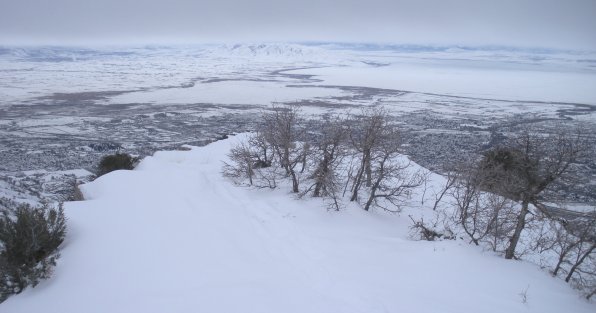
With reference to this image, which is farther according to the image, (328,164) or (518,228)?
(328,164)

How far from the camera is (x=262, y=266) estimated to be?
37.5 ft

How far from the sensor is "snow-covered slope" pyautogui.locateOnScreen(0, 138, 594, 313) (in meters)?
9.52

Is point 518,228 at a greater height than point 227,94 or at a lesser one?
lesser

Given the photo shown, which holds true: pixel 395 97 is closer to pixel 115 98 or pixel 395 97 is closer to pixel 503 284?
pixel 115 98

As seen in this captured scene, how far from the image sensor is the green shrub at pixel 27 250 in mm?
10414

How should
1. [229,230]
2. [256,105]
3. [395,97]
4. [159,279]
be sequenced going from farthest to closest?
[395,97] < [256,105] < [229,230] < [159,279]

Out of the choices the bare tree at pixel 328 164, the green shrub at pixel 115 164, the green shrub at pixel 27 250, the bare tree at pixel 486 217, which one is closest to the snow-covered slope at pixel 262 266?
the green shrub at pixel 27 250

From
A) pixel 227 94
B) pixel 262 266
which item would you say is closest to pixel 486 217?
pixel 262 266

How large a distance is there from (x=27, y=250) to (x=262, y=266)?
747cm

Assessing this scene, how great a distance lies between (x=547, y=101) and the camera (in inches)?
2995

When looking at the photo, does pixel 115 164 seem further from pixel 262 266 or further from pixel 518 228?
pixel 518 228

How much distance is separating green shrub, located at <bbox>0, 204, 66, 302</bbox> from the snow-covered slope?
37cm

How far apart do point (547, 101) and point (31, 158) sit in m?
89.9

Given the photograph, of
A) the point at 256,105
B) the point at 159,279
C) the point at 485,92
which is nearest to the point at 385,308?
the point at 159,279
